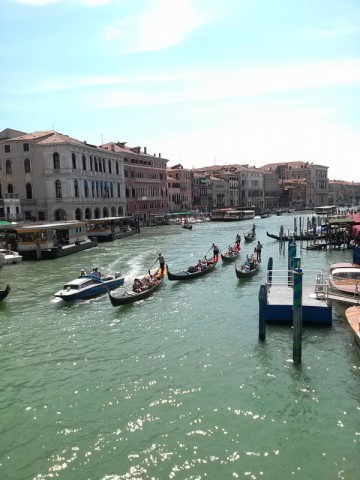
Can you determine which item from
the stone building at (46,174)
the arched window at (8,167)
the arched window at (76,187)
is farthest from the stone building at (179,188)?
the arched window at (8,167)

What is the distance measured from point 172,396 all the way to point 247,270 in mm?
12750

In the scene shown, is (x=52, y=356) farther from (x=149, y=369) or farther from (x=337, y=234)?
(x=337, y=234)

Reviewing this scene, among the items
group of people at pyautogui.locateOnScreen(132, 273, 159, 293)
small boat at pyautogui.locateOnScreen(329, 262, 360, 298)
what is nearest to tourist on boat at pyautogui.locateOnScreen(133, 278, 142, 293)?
group of people at pyautogui.locateOnScreen(132, 273, 159, 293)

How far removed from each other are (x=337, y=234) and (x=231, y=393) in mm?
26630

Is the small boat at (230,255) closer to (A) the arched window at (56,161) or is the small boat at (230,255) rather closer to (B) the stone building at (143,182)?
(A) the arched window at (56,161)

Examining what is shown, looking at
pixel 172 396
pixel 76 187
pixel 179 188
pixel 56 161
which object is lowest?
pixel 172 396

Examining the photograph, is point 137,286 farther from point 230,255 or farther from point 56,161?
point 56,161

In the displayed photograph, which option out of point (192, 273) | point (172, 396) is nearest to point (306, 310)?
point (172, 396)

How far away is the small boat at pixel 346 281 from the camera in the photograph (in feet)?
47.1

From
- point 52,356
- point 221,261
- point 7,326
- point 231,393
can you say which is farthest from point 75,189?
point 231,393

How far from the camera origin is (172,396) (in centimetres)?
923

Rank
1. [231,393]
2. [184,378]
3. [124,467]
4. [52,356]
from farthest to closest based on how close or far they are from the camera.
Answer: [52,356] → [184,378] → [231,393] → [124,467]

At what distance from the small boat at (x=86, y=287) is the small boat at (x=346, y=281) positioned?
871 centimetres

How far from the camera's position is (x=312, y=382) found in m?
9.64
